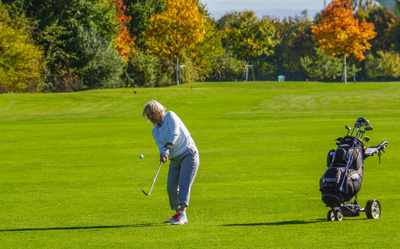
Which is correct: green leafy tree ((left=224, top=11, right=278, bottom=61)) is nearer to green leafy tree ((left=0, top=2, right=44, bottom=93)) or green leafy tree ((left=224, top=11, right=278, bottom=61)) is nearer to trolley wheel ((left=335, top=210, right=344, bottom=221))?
green leafy tree ((left=0, top=2, right=44, bottom=93))

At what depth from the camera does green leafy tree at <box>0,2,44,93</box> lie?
48.2 metres

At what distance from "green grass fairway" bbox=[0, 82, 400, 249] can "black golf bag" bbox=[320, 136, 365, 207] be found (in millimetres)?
465

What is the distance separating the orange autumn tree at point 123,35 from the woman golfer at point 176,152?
5740cm

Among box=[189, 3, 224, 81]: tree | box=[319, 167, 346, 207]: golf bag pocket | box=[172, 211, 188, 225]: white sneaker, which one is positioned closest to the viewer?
box=[319, 167, 346, 207]: golf bag pocket

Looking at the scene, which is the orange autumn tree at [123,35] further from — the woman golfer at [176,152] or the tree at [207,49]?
the woman golfer at [176,152]

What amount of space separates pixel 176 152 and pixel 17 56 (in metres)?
43.4

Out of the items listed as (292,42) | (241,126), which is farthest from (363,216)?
(292,42)

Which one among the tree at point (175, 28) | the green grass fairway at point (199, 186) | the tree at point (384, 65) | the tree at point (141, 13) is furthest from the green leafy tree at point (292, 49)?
the green grass fairway at point (199, 186)

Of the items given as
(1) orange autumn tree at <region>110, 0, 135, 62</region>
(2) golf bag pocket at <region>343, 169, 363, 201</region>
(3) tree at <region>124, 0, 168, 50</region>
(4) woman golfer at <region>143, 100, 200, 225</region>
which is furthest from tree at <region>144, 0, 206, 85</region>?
(2) golf bag pocket at <region>343, 169, 363, 201</region>

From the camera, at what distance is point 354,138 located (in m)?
8.65

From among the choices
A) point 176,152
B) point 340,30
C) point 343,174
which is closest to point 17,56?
point 340,30

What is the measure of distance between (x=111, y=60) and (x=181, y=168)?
52.2 metres

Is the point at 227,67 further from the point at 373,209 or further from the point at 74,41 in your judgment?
the point at 373,209

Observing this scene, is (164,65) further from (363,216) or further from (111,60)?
(363,216)
